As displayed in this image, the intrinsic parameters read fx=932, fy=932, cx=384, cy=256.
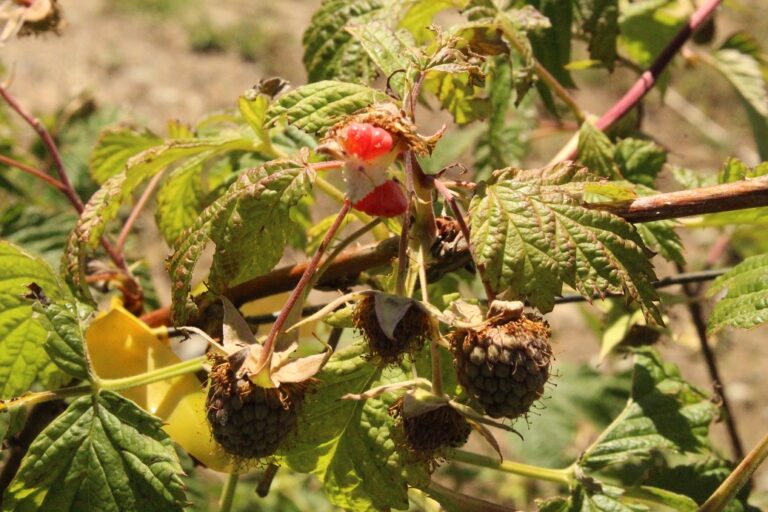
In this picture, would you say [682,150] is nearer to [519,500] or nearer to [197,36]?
[519,500]

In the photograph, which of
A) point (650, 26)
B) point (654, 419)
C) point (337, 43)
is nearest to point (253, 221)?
point (337, 43)

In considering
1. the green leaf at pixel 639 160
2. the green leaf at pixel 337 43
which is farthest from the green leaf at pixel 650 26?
the green leaf at pixel 337 43

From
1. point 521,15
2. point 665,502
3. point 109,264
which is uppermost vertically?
point 521,15

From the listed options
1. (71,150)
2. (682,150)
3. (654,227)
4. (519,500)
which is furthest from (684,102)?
(654,227)

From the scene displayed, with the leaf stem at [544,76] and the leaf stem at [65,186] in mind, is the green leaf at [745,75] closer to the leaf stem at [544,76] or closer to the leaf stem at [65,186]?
the leaf stem at [544,76]

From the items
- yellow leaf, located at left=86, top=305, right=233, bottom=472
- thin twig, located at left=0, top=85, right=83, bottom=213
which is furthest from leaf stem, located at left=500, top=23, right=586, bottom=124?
thin twig, located at left=0, top=85, right=83, bottom=213
